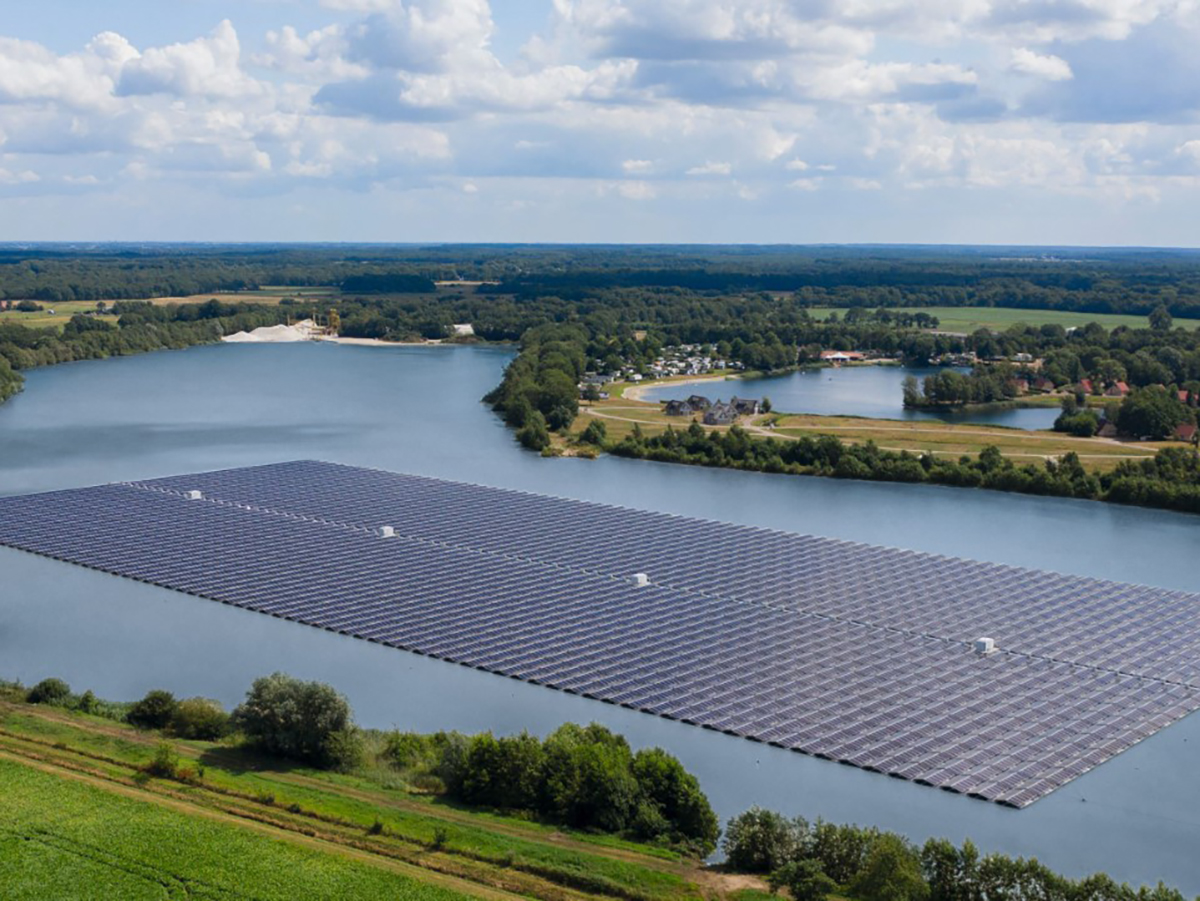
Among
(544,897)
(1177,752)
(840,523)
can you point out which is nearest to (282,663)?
(544,897)

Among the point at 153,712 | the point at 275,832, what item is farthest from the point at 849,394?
the point at 275,832

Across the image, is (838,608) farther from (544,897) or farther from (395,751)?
(544,897)

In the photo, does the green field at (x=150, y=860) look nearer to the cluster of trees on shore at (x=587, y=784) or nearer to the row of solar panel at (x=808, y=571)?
the cluster of trees on shore at (x=587, y=784)

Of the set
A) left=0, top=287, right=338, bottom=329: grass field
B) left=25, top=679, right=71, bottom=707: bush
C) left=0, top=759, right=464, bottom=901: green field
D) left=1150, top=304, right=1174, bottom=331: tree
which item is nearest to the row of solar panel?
left=25, top=679, right=71, bottom=707: bush

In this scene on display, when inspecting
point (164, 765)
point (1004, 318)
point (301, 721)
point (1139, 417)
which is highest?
point (1004, 318)

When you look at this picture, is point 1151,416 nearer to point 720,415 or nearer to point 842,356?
point 720,415

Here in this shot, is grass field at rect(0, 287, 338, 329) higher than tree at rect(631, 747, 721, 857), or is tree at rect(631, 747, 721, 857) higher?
grass field at rect(0, 287, 338, 329)

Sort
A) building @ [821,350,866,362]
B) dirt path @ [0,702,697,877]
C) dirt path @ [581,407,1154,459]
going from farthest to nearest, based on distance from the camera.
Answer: building @ [821,350,866,362] < dirt path @ [581,407,1154,459] < dirt path @ [0,702,697,877]

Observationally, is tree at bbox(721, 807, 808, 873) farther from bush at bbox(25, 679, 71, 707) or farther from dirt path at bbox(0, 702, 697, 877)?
bush at bbox(25, 679, 71, 707)
